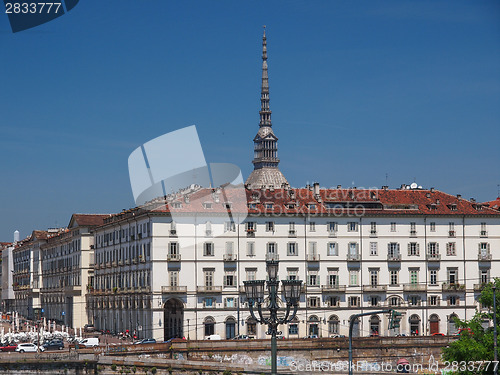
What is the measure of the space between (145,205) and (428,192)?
33234mm

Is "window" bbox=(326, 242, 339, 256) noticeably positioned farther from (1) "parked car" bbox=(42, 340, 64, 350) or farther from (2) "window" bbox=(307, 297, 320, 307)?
(1) "parked car" bbox=(42, 340, 64, 350)

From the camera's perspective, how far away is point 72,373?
82.4m

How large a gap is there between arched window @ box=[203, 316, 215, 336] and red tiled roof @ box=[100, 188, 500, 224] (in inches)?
436

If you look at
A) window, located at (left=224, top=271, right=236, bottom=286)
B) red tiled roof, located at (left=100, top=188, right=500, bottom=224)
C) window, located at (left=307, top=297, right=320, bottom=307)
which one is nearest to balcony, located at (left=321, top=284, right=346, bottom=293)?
window, located at (left=307, top=297, right=320, bottom=307)

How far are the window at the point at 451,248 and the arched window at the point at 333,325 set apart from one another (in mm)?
14801

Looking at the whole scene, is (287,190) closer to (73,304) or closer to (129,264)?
(129,264)

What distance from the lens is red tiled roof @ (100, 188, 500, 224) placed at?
105m

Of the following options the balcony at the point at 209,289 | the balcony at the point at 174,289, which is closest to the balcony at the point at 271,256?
the balcony at the point at 209,289

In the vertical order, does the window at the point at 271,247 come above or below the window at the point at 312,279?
above

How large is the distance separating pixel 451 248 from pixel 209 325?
93.6 ft

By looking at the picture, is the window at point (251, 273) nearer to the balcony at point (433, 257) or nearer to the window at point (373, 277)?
the window at point (373, 277)

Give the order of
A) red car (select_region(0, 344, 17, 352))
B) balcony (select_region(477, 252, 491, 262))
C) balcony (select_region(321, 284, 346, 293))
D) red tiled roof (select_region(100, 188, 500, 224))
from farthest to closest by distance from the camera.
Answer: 1. balcony (select_region(477, 252, 491, 262))
2. balcony (select_region(321, 284, 346, 293))
3. red tiled roof (select_region(100, 188, 500, 224))
4. red car (select_region(0, 344, 17, 352))

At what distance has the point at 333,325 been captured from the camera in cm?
10606

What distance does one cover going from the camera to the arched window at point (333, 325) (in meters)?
106
